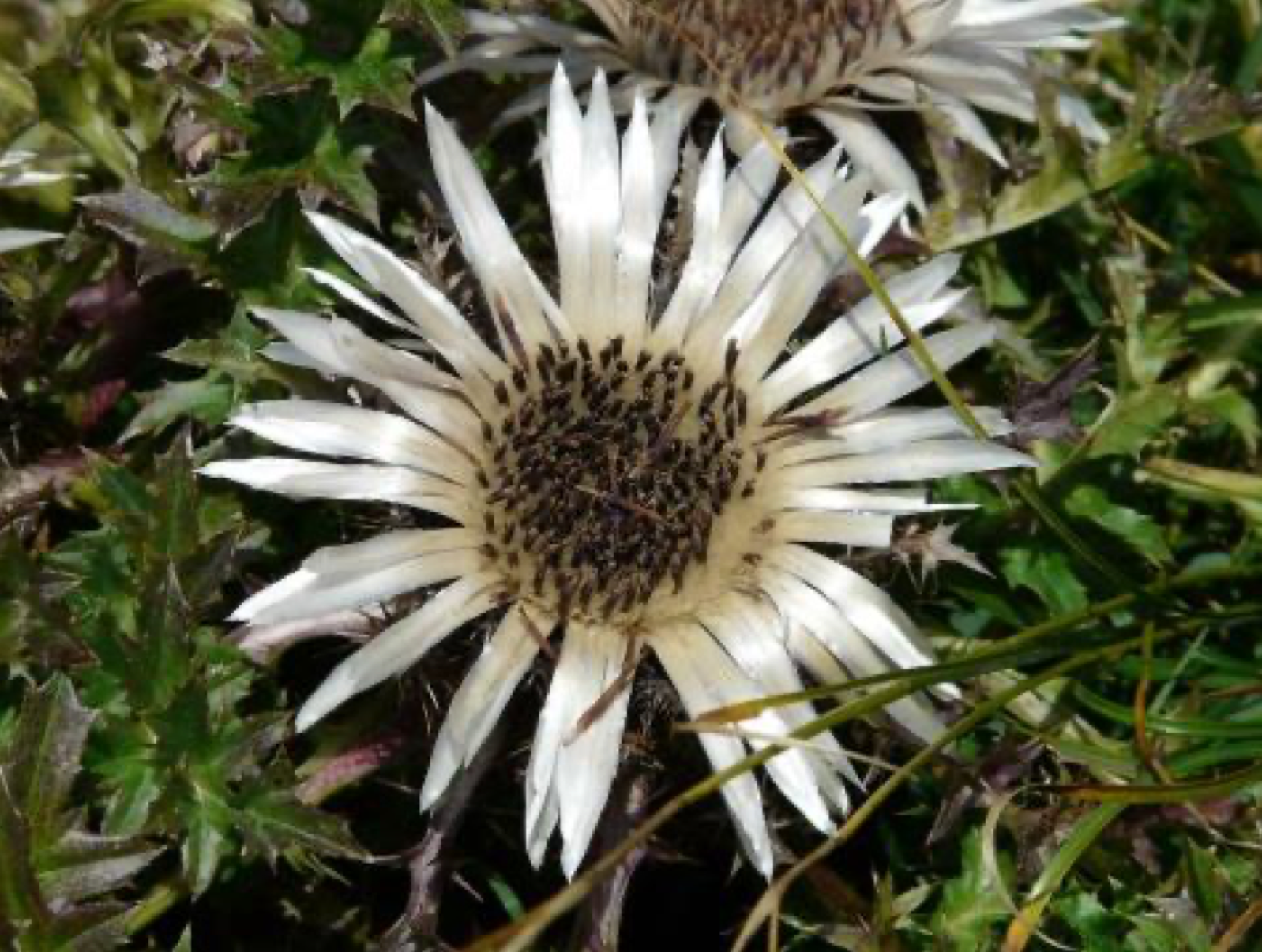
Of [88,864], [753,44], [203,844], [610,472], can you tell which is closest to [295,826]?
[203,844]

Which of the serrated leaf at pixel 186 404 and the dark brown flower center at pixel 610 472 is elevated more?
the serrated leaf at pixel 186 404

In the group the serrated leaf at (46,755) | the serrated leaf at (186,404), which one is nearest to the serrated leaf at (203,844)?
the serrated leaf at (46,755)

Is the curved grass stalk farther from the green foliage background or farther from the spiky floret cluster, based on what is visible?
the spiky floret cluster

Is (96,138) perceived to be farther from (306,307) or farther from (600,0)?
(600,0)

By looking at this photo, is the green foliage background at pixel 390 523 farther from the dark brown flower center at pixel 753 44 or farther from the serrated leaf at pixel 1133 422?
the dark brown flower center at pixel 753 44

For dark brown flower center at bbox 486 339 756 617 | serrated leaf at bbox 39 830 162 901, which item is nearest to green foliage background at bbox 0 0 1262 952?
serrated leaf at bbox 39 830 162 901

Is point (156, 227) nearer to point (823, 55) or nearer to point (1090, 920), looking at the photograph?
point (823, 55)
